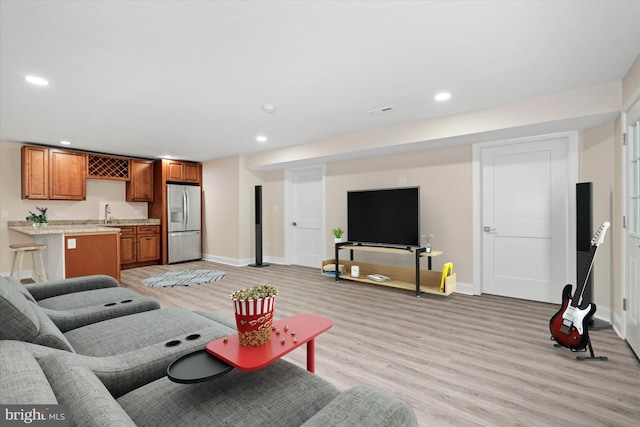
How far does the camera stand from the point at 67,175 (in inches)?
230

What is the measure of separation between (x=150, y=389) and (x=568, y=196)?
451cm

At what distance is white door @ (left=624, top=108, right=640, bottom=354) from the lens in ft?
8.19

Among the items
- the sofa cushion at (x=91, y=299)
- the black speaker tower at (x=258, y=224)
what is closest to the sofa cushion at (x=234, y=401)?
the sofa cushion at (x=91, y=299)

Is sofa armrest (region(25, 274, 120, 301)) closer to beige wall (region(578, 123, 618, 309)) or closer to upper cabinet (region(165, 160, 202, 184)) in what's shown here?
upper cabinet (region(165, 160, 202, 184))

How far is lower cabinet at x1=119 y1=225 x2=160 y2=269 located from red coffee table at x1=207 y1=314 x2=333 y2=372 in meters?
6.14

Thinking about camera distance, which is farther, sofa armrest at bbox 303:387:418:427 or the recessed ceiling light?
the recessed ceiling light

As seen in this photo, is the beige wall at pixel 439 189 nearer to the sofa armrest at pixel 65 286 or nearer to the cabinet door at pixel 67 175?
the sofa armrest at pixel 65 286

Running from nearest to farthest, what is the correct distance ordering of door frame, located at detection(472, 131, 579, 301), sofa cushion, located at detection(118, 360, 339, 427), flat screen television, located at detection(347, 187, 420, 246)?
sofa cushion, located at detection(118, 360, 339, 427)
door frame, located at detection(472, 131, 579, 301)
flat screen television, located at detection(347, 187, 420, 246)

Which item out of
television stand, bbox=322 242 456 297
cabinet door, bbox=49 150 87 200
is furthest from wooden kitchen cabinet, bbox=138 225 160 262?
television stand, bbox=322 242 456 297

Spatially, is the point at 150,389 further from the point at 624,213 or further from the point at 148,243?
the point at 148,243

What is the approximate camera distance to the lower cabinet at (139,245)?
6406mm

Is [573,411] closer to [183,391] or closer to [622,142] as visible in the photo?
[183,391]

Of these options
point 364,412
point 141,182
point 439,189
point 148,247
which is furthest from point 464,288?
point 141,182

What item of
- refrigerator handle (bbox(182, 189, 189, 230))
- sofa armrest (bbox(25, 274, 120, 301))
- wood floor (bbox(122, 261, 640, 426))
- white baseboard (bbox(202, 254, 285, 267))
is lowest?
wood floor (bbox(122, 261, 640, 426))
